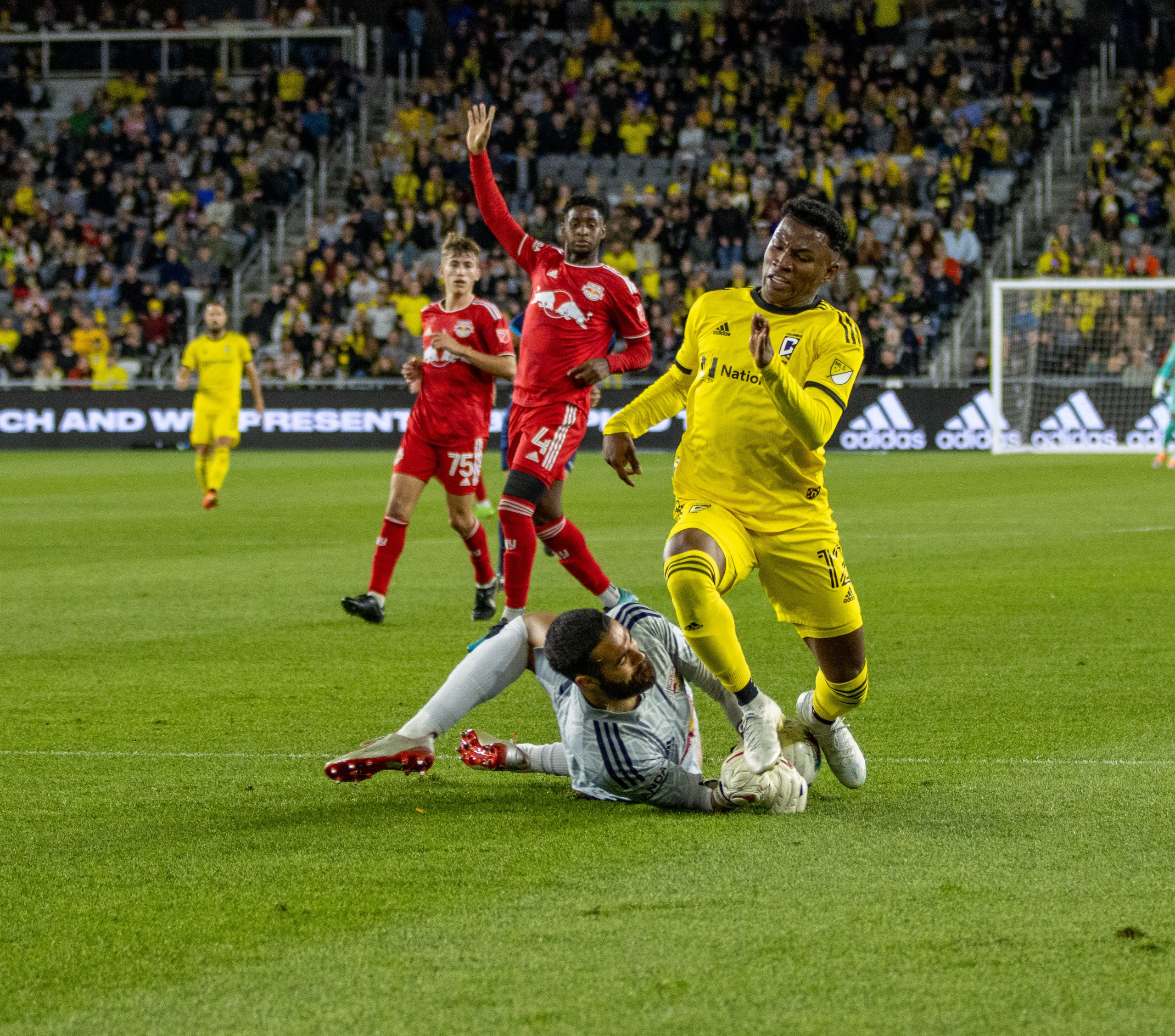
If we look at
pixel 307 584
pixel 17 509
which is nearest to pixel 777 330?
pixel 307 584

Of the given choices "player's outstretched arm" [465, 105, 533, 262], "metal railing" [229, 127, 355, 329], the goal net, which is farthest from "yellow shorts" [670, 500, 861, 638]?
"metal railing" [229, 127, 355, 329]

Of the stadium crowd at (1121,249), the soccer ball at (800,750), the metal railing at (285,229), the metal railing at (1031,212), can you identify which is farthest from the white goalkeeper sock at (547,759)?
the metal railing at (285,229)

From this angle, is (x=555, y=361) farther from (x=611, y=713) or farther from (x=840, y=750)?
(x=611, y=713)

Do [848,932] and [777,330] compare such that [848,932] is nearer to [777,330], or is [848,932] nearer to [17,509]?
[777,330]

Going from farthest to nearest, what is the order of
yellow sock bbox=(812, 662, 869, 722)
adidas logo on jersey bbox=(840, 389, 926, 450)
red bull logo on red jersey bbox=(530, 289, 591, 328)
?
1. adidas logo on jersey bbox=(840, 389, 926, 450)
2. red bull logo on red jersey bbox=(530, 289, 591, 328)
3. yellow sock bbox=(812, 662, 869, 722)

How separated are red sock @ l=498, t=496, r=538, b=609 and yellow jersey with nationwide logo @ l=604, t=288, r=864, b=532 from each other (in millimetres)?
3060

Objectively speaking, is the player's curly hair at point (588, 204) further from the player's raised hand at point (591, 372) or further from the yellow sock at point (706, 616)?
the yellow sock at point (706, 616)

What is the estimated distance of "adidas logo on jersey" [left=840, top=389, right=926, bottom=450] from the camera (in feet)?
85.7

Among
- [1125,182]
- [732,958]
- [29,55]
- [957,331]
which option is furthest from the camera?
[29,55]

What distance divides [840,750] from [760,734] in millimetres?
424

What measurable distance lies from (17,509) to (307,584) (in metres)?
7.33

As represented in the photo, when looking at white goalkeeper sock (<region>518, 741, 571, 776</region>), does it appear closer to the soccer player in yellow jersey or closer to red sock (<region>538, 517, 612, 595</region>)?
red sock (<region>538, 517, 612, 595</region>)

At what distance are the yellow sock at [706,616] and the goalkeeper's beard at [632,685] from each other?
0.19m

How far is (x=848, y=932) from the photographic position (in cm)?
366
